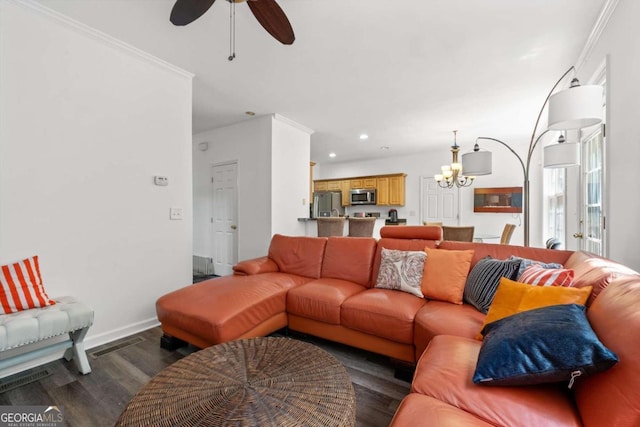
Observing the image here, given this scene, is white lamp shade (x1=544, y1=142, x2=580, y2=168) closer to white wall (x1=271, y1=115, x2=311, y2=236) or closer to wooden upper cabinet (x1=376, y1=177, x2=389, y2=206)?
white wall (x1=271, y1=115, x2=311, y2=236)

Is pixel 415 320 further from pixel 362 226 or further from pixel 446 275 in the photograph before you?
pixel 362 226

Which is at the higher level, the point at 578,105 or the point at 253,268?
the point at 578,105

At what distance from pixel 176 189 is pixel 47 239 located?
1.12 metres

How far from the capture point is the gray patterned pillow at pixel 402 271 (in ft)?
7.48

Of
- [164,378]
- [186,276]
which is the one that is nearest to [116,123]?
[186,276]

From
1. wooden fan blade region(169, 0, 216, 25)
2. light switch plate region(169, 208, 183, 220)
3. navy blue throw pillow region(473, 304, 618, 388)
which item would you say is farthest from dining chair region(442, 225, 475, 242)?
wooden fan blade region(169, 0, 216, 25)

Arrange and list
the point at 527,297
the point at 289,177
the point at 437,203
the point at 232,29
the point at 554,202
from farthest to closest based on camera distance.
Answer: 1. the point at 437,203
2. the point at 554,202
3. the point at 289,177
4. the point at 232,29
5. the point at 527,297

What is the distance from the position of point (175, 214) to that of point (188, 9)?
196 centimetres

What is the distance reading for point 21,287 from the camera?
1.84 meters

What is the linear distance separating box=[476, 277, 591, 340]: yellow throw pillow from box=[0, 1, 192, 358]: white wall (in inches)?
116

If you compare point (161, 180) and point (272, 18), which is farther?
point (161, 180)

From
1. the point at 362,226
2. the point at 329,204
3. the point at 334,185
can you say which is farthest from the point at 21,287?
the point at 334,185

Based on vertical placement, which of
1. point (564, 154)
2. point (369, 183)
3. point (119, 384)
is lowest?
point (119, 384)

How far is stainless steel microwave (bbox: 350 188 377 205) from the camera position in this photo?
7.12 meters
